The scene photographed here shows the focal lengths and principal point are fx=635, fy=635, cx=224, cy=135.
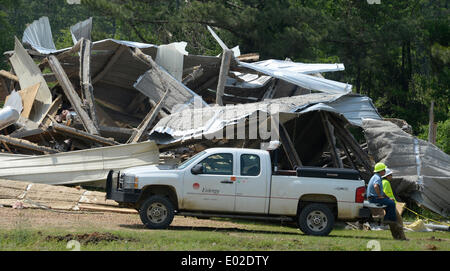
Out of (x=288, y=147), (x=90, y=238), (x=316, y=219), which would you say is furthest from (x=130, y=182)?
(x=288, y=147)

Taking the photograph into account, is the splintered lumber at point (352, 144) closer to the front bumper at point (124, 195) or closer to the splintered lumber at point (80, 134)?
the splintered lumber at point (80, 134)

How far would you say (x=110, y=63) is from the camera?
2395cm

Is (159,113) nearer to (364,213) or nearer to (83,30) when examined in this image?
(83,30)

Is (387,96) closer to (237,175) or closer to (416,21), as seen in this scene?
(416,21)

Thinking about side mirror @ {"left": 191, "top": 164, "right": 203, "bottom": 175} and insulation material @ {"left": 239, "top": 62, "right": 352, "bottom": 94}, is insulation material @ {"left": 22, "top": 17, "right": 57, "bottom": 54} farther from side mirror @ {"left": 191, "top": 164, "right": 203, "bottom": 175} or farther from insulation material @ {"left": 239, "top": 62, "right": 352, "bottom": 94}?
side mirror @ {"left": 191, "top": 164, "right": 203, "bottom": 175}

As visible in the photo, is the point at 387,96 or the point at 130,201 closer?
the point at 130,201

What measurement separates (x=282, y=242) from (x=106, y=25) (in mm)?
55728

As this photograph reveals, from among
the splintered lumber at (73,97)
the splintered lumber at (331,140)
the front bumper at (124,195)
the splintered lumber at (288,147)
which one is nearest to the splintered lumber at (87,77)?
the splintered lumber at (73,97)

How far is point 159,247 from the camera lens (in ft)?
31.8

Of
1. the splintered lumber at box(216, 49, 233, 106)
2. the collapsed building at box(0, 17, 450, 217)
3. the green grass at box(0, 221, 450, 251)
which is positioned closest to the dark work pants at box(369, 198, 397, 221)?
the green grass at box(0, 221, 450, 251)

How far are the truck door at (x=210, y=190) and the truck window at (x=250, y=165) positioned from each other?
287 millimetres

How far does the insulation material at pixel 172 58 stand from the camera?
22.4 metres

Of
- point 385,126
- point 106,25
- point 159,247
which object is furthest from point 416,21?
point 106,25

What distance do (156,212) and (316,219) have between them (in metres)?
3.25
